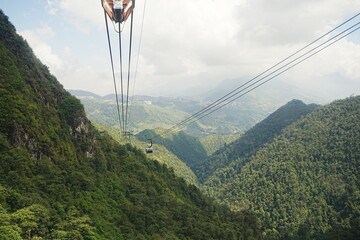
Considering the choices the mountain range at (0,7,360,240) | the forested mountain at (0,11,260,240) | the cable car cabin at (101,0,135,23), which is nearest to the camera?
the cable car cabin at (101,0,135,23)

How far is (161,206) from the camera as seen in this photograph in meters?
99.9

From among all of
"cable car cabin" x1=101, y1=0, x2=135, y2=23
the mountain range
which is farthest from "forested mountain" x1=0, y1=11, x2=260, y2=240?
"cable car cabin" x1=101, y1=0, x2=135, y2=23

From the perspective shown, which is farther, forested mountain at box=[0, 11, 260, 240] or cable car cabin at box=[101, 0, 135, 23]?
forested mountain at box=[0, 11, 260, 240]

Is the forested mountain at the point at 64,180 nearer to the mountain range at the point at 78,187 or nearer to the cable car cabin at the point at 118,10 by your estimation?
the mountain range at the point at 78,187

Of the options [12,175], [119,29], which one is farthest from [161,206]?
[119,29]

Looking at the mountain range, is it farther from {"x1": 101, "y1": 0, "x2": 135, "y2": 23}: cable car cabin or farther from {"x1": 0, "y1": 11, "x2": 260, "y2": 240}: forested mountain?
{"x1": 101, "y1": 0, "x2": 135, "y2": 23}: cable car cabin

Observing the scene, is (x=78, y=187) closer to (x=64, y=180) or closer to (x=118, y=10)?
(x=64, y=180)

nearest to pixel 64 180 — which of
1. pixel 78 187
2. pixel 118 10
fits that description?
pixel 78 187

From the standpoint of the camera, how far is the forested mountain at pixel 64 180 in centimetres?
4912

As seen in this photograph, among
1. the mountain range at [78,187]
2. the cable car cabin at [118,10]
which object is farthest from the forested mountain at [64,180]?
the cable car cabin at [118,10]

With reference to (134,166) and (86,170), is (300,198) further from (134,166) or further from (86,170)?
(86,170)

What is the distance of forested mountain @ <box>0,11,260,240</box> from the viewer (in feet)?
161

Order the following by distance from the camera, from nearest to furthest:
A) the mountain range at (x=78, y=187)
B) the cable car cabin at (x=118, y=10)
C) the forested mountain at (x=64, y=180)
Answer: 1. the cable car cabin at (x=118, y=10)
2. the forested mountain at (x=64, y=180)
3. the mountain range at (x=78, y=187)

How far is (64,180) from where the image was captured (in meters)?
69.6
